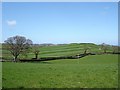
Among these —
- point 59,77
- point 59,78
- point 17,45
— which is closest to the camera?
point 59,78

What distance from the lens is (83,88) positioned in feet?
43.8

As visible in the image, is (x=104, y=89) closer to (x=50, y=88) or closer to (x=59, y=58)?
(x=50, y=88)

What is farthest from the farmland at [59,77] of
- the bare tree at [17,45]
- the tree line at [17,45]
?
the bare tree at [17,45]

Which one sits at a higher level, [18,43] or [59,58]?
[18,43]

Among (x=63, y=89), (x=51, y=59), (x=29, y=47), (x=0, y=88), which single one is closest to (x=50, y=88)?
(x=63, y=89)

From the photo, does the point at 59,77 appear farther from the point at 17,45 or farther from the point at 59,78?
the point at 17,45

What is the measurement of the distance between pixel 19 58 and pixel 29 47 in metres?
4.03

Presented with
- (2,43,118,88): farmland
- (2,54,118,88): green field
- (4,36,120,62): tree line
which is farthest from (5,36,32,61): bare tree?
(2,54,118,88): green field

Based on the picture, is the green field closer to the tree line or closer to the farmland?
the farmland

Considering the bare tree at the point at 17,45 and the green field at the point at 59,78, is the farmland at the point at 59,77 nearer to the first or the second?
the green field at the point at 59,78

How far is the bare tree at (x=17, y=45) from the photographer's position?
188ft

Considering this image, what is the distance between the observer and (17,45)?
57156 millimetres

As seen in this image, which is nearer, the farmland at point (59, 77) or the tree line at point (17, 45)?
the farmland at point (59, 77)

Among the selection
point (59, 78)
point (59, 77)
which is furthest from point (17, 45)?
point (59, 78)
